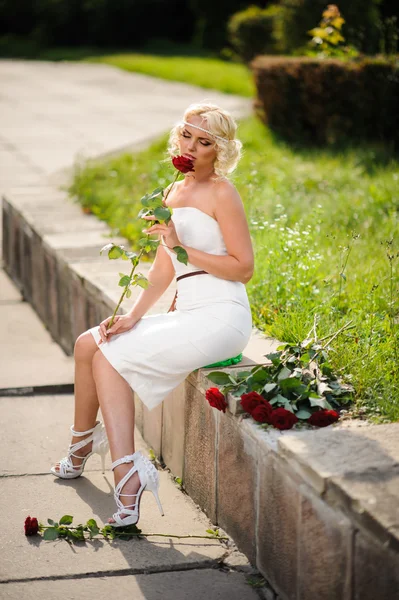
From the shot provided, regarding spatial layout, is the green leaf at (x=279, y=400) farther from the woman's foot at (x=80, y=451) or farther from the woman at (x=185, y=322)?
the woman's foot at (x=80, y=451)

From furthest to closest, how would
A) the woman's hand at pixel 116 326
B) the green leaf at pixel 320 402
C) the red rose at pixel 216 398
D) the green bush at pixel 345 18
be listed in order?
1. the green bush at pixel 345 18
2. the woman's hand at pixel 116 326
3. the red rose at pixel 216 398
4. the green leaf at pixel 320 402

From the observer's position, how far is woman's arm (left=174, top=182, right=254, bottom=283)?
10.7ft

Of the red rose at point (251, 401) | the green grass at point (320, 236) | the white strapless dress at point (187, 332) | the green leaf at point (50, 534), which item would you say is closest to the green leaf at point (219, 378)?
the white strapless dress at point (187, 332)

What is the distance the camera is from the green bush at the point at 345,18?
10414mm

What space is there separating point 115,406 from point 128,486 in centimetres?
30

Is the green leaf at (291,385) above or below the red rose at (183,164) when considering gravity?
below

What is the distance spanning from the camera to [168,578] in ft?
9.42

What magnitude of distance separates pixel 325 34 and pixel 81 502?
7241 mm

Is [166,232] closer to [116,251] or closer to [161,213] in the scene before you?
[161,213]

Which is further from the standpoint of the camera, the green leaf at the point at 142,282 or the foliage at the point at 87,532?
the green leaf at the point at 142,282

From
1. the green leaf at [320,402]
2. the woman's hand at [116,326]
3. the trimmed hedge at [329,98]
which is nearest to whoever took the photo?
the green leaf at [320,402]

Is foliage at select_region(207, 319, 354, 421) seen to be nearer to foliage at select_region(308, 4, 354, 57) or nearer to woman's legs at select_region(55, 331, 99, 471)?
woman's legs at select_region(55, 331, 99, 471)

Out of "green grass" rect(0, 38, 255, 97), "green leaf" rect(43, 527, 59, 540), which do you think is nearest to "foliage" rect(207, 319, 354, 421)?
"green leaf" rect(43, 527, 59, 540)

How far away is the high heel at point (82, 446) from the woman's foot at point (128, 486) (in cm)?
36
